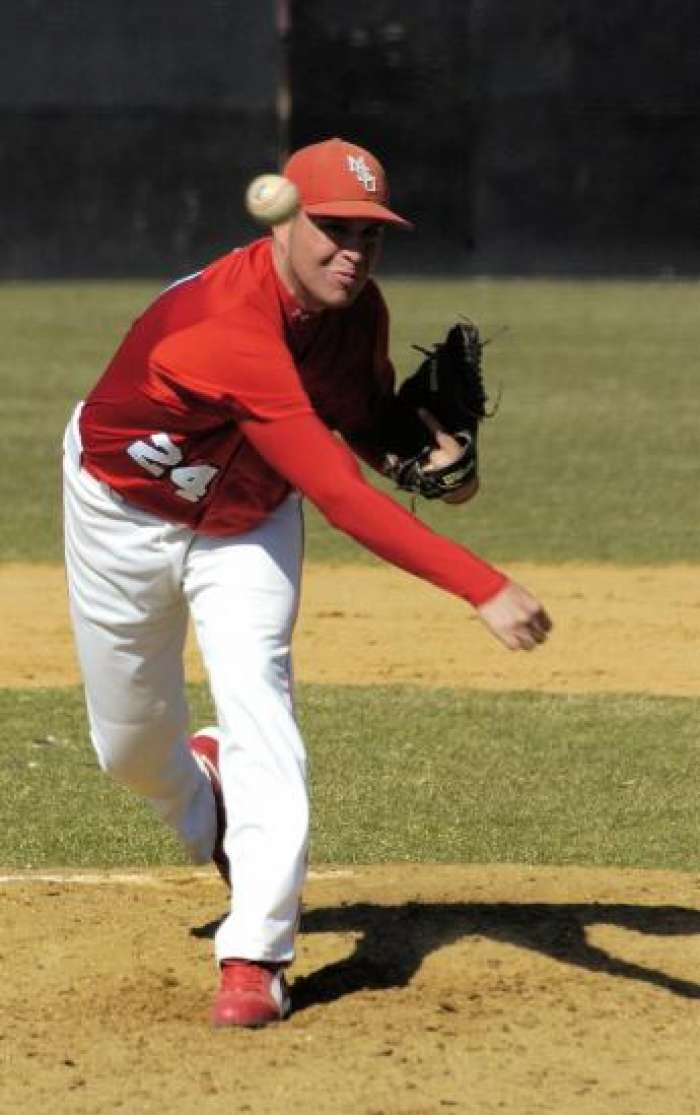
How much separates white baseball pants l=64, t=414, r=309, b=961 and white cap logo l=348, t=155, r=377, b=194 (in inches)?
27.7

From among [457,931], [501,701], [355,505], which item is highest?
[355,505]

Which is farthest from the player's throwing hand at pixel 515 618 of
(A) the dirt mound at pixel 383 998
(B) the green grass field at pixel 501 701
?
(B) the green grass field at pixel 501 701

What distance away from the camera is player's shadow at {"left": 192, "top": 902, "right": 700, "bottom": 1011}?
4.98 metres

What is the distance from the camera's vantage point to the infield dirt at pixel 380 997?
13.9 feet

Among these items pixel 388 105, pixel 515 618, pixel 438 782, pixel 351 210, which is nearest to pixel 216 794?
pixel 515 618

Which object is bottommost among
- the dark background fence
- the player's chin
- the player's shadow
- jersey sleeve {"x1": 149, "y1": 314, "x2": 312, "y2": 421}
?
the dark background fence

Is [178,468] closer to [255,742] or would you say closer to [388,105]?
[255,742]

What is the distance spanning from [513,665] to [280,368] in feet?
14.4

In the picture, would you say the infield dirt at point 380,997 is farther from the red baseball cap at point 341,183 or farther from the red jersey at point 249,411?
the red baseball cap at point 341,183

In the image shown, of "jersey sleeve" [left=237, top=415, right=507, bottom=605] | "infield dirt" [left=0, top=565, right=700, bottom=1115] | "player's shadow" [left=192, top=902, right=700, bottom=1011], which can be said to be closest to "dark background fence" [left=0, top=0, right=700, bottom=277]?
"infield dirt" [left=0, top=565, right=700, bottom=1115]

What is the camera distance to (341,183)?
4.51 meters

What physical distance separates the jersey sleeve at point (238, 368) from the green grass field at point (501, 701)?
198 centimetres

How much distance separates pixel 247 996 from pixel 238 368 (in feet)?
3.96

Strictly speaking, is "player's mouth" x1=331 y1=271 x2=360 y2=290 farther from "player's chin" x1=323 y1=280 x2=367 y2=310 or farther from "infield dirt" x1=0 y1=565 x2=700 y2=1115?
"infield dirt" x1=0 y1=565 x2=700 y2=1115
